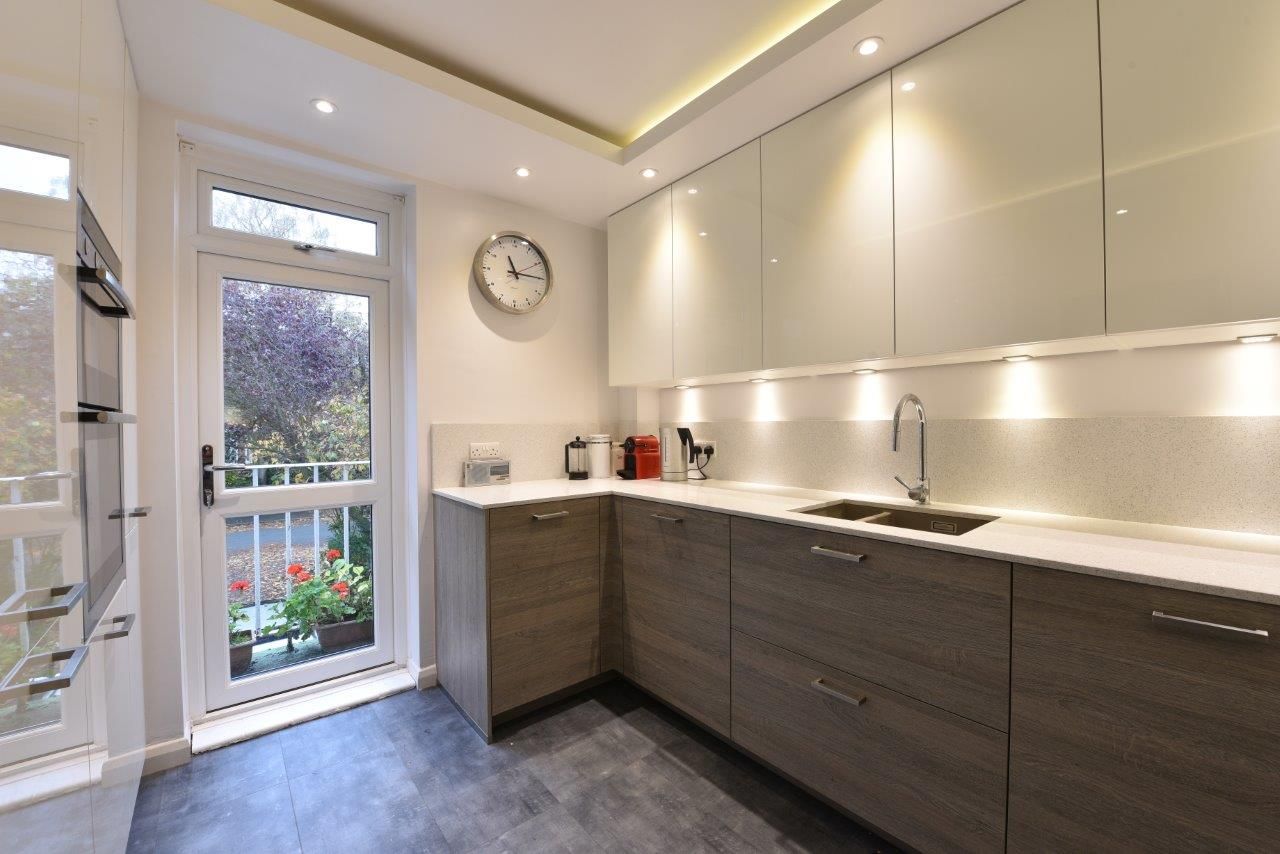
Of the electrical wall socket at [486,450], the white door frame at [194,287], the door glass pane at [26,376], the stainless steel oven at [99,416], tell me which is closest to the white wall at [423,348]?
the white door frame at [194,287]

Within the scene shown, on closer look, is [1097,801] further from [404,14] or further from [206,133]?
[206,133]

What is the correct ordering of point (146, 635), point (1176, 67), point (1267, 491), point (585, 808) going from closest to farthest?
point (1176, 67) → point (1267, 491) → point (585, 808) → point (146, 635)

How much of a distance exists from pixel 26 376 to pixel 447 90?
162 cm

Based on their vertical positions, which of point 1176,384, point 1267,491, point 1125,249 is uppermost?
point 1125,249

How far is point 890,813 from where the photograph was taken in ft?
4.52

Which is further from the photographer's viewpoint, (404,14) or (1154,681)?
(404,14)

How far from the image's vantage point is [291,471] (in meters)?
2.31

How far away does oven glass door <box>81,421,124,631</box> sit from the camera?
1.00 meters

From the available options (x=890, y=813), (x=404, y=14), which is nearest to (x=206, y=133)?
(x=404, y=14)

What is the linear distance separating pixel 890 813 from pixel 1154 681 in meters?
0.74

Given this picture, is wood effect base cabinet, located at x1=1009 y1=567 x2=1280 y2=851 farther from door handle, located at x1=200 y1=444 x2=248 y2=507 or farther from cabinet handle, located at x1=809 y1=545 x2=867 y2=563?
door handle, located at x1=200 y1=444 x2=248 y2=507

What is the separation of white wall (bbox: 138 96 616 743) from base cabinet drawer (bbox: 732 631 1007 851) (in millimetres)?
1631

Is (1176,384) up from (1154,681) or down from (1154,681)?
up

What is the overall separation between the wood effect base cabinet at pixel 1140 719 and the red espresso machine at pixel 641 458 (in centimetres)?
186
